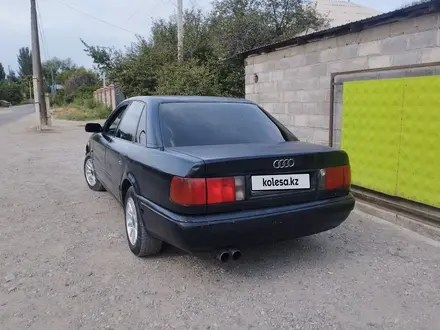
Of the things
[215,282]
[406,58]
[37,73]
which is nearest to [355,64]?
[406,58]

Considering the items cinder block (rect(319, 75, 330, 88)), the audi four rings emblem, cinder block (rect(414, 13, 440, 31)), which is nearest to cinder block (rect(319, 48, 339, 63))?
cinder block (rect(319, 75, 330, 88))

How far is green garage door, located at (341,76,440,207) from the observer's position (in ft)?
13.1

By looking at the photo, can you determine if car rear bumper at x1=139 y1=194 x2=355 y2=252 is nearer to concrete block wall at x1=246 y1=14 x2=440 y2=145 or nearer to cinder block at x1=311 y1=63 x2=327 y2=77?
concrete block wall at x1=246 y1=14 x2=440 y2=145

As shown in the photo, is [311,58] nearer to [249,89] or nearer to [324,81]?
[324,81]

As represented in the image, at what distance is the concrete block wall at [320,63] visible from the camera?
436 centimetres

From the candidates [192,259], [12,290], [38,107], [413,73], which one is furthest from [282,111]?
[38,107]

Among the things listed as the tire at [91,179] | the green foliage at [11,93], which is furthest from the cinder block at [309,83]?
the green foliage at [11,93]

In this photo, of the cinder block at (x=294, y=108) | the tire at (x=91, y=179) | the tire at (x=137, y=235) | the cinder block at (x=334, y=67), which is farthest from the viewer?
the cinder block at (x=294, y=108)

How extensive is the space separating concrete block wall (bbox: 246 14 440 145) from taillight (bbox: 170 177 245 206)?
2.96 metres

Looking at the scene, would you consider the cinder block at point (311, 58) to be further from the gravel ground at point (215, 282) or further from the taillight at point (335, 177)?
the taillight at point (335, 177)

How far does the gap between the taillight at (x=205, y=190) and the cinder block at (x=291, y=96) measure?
4037mm

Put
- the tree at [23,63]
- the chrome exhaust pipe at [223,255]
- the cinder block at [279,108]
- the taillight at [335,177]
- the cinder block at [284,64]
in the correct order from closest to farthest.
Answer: the chrome exhaust pipe at [223,255] → the taillight at [335,177] → the cinder block at [284,64] → the cinder block at [279,108] → the tree at [23,63]

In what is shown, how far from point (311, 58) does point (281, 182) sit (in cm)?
376

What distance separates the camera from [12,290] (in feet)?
9.64
